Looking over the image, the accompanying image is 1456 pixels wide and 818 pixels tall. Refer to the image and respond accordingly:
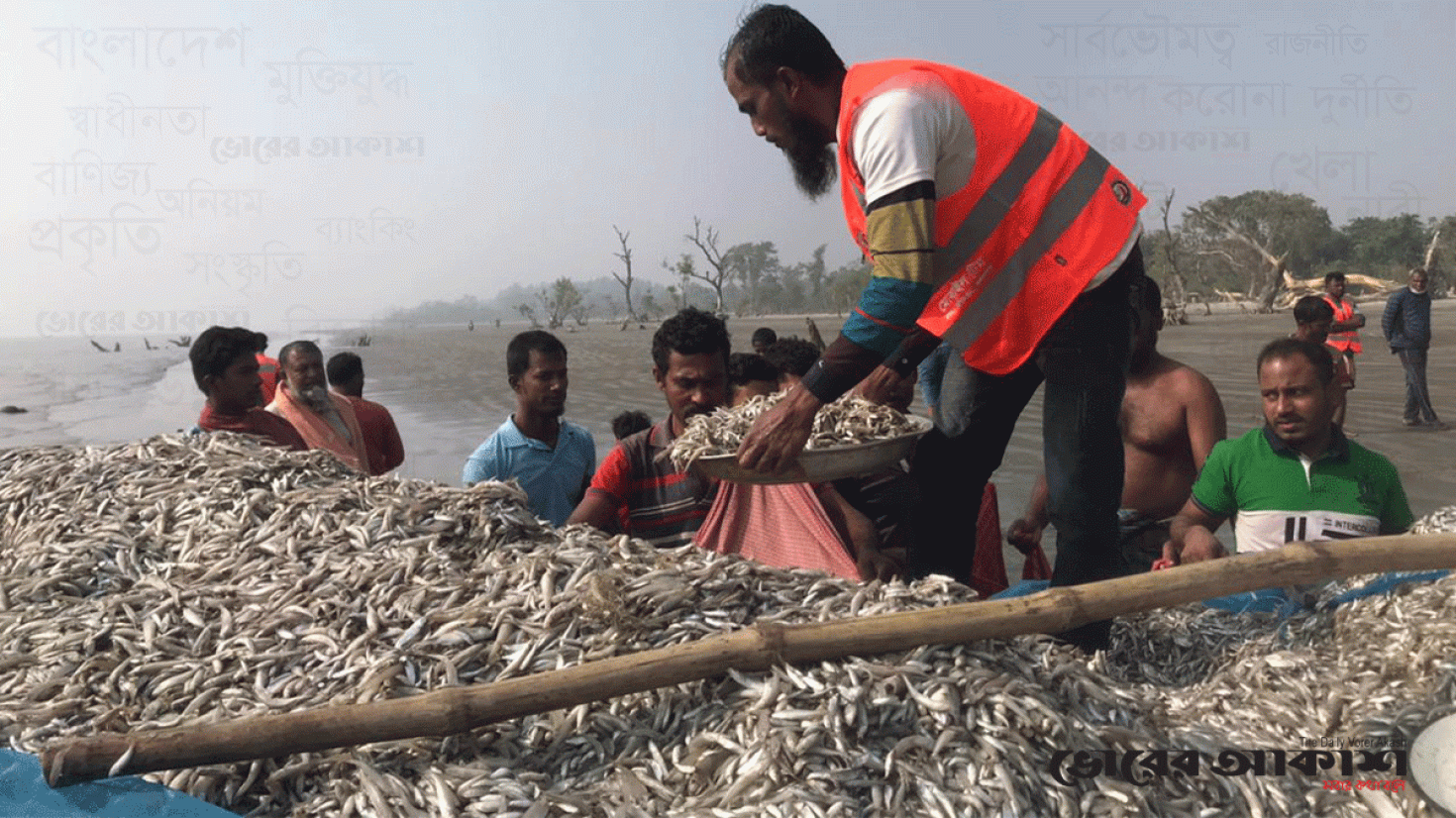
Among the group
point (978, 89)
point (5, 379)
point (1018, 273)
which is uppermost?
point (978, 89)

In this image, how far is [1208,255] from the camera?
137 feet

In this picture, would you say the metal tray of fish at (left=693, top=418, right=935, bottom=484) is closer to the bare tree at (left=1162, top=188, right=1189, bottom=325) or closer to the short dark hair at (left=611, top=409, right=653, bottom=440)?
the short dark hair at (left=611, top=409, right=653, bottom=440)

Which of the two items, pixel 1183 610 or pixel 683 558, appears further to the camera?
pixel 1183 610

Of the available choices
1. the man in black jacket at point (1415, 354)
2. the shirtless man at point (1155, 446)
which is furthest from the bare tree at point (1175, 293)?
the shirtless man at point (1155, 446)

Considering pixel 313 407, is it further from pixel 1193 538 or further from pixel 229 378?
pixel 1193 538

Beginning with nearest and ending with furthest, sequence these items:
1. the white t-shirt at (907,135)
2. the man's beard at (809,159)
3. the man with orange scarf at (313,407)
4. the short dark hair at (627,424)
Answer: the white t-shirt at (907,135) < the man's beard at (809,159) < the man with orange scarf at (313,407) < the short dark hair at (627,424)

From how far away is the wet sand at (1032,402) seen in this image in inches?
372

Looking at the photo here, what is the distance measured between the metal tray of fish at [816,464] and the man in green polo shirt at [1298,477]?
1.64 m

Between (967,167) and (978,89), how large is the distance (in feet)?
0.89

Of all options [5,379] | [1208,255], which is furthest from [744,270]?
[5,379]

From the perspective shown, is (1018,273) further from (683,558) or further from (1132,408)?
(1132,408)

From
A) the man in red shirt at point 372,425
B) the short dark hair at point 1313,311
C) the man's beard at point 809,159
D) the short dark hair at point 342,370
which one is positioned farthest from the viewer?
the short dark hair at point 1313,311

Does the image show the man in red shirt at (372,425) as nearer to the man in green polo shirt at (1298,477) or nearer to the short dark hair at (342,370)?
the short dark hair at (342,370)

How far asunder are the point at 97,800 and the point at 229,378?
2.91 metres
